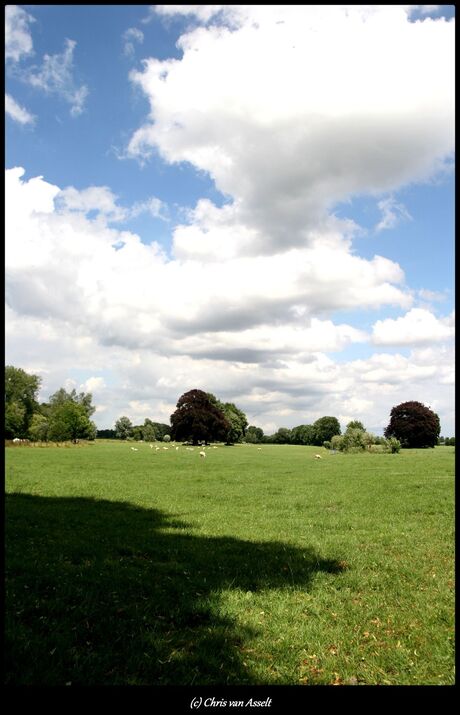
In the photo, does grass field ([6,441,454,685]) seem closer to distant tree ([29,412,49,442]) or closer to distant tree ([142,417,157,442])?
distant tree ([29,412,49,442])

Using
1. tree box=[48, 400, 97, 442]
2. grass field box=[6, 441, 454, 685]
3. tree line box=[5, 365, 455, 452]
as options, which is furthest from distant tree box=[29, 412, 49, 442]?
grass field box=[6, 441, 454, 685]

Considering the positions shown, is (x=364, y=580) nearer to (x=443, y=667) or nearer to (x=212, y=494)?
(x=443, y=667)

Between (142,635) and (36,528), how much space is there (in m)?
8.84

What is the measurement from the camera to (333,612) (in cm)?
932

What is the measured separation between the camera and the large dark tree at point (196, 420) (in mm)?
104750

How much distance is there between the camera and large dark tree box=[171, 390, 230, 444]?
105m

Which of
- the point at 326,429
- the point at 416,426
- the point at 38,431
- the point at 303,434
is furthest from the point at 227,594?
the point at 303,434

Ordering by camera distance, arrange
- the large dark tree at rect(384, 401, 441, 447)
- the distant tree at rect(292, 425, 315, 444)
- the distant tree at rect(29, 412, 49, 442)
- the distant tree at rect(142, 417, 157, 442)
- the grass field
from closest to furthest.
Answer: the grass field → the large dark tree at rect(384, 401, 441, 447) → the distant tree at rect(29, 412, 49, 442) → the distant tree at rect(292, 425, 315, 444) → the distant tree at rect(142, 417, 157, 442)

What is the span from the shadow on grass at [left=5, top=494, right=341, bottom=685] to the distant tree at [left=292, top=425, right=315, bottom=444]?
16603 cm

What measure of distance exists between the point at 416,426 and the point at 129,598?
355 feet

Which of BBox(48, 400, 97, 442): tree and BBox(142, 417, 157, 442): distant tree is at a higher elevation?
BBox(48, 400, 97, 442): tree

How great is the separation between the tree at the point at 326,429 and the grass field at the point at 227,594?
15747cm

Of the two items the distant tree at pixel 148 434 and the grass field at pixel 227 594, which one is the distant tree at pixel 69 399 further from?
the grass field at pixel 227 594

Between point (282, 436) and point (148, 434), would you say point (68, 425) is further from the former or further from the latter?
point (282, 436)
